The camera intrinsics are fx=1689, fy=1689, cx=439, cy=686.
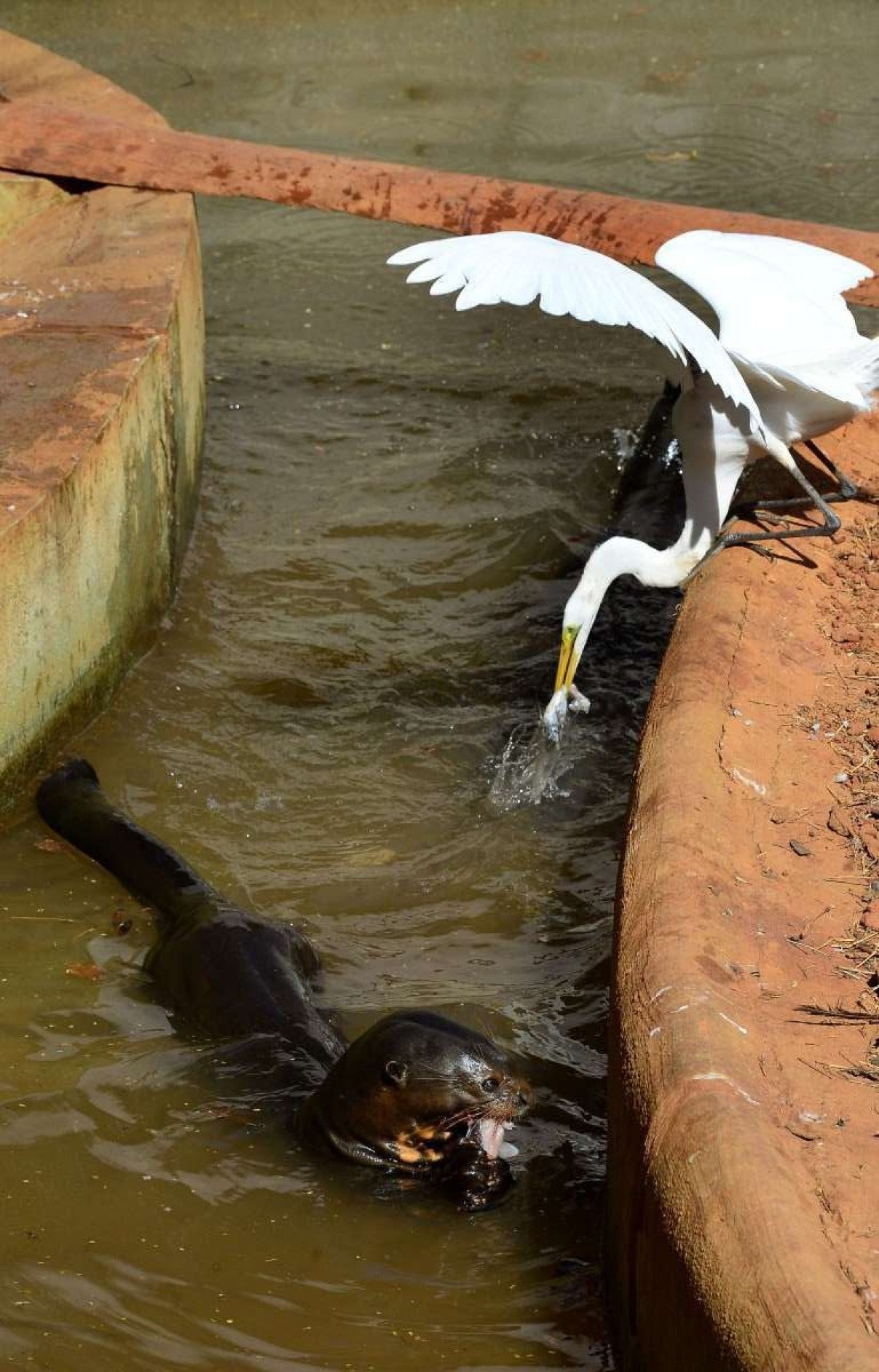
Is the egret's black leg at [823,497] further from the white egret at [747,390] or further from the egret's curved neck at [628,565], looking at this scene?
the egret's curved neck at [628,565]

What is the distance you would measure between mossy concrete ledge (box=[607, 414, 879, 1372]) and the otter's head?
33 cm

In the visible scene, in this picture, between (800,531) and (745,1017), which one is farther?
(800,531)

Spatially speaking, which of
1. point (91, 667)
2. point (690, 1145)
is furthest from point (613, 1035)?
point (91, 667)

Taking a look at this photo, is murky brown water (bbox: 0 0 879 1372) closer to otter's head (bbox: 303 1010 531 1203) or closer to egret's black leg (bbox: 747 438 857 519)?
otter's head (bbox: 303 1010 531 1203)

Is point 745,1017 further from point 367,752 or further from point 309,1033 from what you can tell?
point 367,752

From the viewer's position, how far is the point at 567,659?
423 cm

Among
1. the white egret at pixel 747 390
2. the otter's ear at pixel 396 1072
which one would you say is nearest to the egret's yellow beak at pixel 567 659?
the white egret at pixel 747 390

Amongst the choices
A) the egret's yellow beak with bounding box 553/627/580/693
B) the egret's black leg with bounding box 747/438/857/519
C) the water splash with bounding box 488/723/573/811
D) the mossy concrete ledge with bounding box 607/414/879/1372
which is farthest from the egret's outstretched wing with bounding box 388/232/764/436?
the water splash with bounding box 488/723/573/811

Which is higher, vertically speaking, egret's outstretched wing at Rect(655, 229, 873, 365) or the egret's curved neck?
egret's outstretched wing at Rect(655, 229, 873, 365)

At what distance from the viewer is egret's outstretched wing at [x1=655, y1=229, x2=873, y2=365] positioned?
4227 millimetres

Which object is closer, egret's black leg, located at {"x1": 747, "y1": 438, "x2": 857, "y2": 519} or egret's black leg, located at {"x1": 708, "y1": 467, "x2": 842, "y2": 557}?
egret's black leg, located at {"x1": 708, "y1": 467, "x2": 842, "y2": 557}

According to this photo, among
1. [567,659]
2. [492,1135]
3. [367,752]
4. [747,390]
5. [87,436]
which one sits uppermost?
[747,390]

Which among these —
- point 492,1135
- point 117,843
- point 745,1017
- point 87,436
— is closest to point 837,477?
point 87,436

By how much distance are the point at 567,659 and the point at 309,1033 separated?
133 cm
